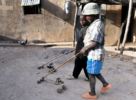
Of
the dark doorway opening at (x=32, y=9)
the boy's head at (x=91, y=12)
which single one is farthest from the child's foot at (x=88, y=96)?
the dark doorway opening at (x=32, y=9)

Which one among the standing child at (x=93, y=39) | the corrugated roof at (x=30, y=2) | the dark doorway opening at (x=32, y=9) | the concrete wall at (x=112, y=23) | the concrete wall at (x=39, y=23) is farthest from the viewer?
the dark doorway opening at (x=32, y=9)

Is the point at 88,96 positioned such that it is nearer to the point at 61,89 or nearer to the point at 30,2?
the point at 61,89

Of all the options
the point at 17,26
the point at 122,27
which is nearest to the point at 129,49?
the point at 122,27

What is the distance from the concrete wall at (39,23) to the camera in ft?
40.8

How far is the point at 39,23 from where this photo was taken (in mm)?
12539

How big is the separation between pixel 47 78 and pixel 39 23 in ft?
18.6

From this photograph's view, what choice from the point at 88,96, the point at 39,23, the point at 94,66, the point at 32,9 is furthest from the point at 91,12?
the point at 32,9

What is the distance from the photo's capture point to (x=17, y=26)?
12.6m

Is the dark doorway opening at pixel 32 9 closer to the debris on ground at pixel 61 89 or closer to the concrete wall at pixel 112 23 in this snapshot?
the concrete wall at pixel 112 23

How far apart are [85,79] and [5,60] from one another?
3057 millimetres

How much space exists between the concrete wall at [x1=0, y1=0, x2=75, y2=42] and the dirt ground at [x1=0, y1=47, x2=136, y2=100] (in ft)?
6.87

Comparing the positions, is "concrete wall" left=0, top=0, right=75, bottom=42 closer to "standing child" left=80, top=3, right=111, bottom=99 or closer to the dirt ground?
the dirt ground

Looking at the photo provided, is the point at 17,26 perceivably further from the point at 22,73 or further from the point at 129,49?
the point at 22,73

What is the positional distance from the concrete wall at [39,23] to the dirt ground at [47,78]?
209 centimetres
